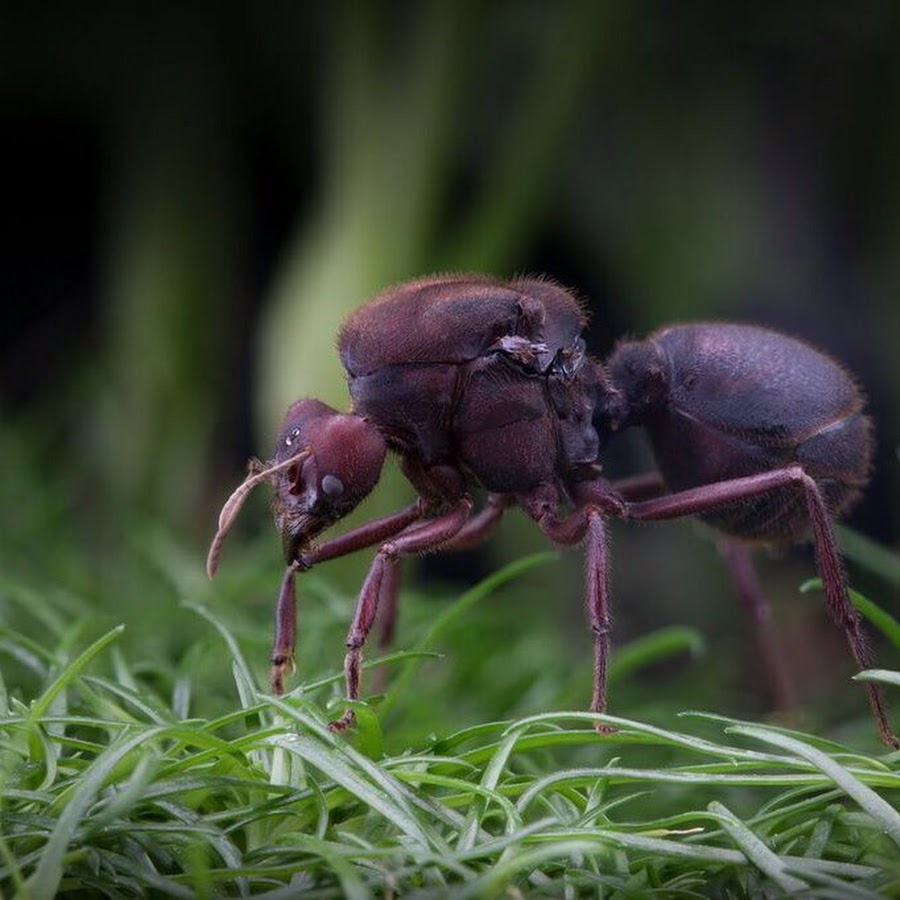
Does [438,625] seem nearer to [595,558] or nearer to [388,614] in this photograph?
[595,558]

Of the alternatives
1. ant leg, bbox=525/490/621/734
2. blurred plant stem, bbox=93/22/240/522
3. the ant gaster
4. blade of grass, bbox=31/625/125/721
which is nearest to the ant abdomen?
the ant gaster

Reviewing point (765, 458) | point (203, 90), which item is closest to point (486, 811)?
point (765, 458)

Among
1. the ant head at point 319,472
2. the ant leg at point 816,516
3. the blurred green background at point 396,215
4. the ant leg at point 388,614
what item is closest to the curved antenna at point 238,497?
the ant head at point 319,472

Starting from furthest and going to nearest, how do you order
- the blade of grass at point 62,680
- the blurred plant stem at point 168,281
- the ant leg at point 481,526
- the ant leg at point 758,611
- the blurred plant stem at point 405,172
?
the blurred plant stem at point 168,281, the blurred plant stem at point 405,172, the ant leg at point 758,611, the ant leg at point 481,526, the blade of grass at point 62,680

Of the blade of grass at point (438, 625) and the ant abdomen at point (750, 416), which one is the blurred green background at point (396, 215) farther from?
the blade of grass at point (438, 625)

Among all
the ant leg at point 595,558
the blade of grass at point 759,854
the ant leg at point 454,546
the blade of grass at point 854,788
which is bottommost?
the ant leg at point 454,546

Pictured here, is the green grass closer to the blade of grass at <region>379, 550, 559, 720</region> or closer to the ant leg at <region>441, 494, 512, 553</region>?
the blade of grass at <region>379, 550, 559, 720</region>

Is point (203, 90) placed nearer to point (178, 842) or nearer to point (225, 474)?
point (225, 474)
